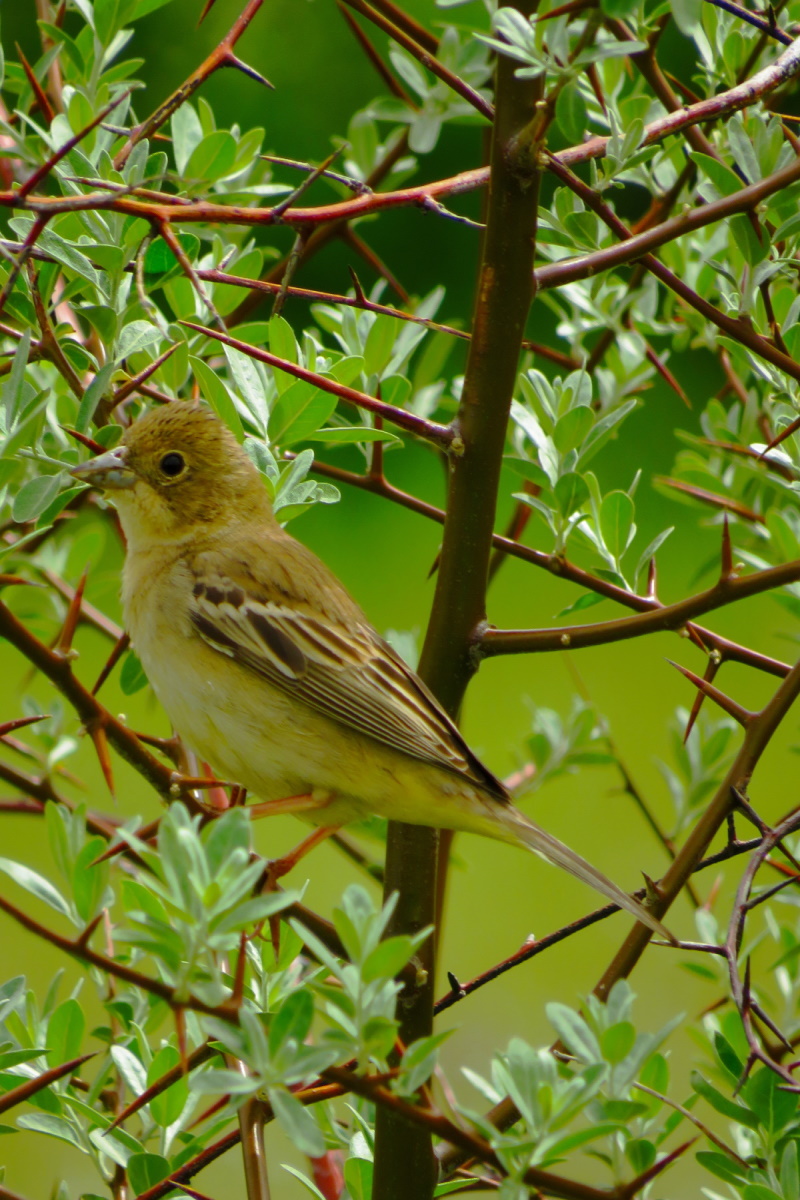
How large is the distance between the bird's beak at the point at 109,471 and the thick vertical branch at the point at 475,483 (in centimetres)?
65

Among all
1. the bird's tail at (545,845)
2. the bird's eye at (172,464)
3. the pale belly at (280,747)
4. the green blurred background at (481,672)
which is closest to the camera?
the bird's tail at (545,845)

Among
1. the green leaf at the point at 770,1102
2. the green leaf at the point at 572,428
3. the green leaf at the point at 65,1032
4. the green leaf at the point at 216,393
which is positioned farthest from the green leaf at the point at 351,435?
the green leaf at the point at 770,1102

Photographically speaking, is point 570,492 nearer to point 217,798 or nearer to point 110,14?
point 217,798

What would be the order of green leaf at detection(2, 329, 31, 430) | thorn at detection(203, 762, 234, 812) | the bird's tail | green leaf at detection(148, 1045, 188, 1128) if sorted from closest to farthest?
green leaf at detection(2, 329, 31, 430), green leaf at detection(148, 1045, 188, 1128), the bird's tail, thorn at detection(203, 762, 234, 812)

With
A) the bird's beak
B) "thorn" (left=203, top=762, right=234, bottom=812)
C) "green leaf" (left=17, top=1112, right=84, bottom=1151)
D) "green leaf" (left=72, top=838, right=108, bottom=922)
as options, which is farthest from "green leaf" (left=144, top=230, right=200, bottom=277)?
"green leaf" (left=17, top=1112, right=84, bottom=1151)

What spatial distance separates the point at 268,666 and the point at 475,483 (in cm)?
97

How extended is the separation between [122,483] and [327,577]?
1.78 feet

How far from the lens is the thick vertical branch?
1.81 meters

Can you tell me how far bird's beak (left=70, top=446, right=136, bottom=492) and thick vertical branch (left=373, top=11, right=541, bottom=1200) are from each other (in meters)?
0.65

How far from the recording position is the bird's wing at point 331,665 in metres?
2.69

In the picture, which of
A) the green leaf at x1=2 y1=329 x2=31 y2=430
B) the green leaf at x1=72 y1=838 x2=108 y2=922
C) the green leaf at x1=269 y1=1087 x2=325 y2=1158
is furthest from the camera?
the green leaf at x1=2 y1=329 x2=31 y2=430

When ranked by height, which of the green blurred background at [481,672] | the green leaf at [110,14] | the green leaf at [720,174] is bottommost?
the green blurred background at [481,672]

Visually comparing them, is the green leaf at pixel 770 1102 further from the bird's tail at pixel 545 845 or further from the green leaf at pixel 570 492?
the green leaf at pixel 570 492

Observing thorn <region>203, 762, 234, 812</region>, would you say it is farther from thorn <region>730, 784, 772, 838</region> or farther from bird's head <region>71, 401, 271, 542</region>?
thorn <region>730, 784, 772, 838</region>
